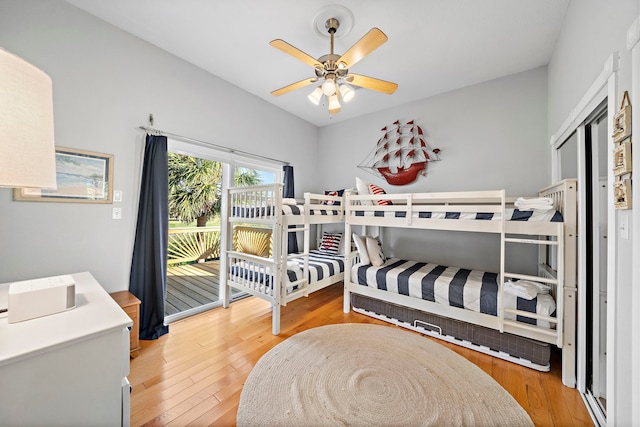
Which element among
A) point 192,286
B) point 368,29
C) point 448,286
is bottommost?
point 192,286

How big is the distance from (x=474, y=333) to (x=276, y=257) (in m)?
2.03

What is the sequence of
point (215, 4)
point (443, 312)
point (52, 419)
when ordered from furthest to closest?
point (443, 312) → point (215, 4) → point (52, 419)

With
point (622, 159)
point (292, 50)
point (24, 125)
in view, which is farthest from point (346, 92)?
point (24, 125)

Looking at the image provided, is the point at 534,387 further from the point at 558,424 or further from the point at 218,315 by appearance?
the point at 218,315

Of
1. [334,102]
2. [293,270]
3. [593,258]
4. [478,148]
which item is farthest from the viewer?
[478,148]

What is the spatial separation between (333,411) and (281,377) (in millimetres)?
480

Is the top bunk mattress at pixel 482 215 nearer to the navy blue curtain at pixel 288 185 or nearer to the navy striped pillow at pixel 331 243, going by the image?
the navy striped pillow at pixel 331 243

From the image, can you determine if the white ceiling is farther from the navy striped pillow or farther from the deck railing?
the navy striped pillow

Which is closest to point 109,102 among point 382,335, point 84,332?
point 84,332

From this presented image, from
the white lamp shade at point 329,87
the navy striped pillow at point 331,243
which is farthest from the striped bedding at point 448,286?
the white lamp shade at point 329,87

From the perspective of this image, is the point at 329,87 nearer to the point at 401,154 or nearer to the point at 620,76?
the point at 620,76

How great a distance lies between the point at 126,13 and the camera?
2.08 metres

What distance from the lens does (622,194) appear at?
3.76 feet

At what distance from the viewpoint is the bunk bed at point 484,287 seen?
185 centimetres
